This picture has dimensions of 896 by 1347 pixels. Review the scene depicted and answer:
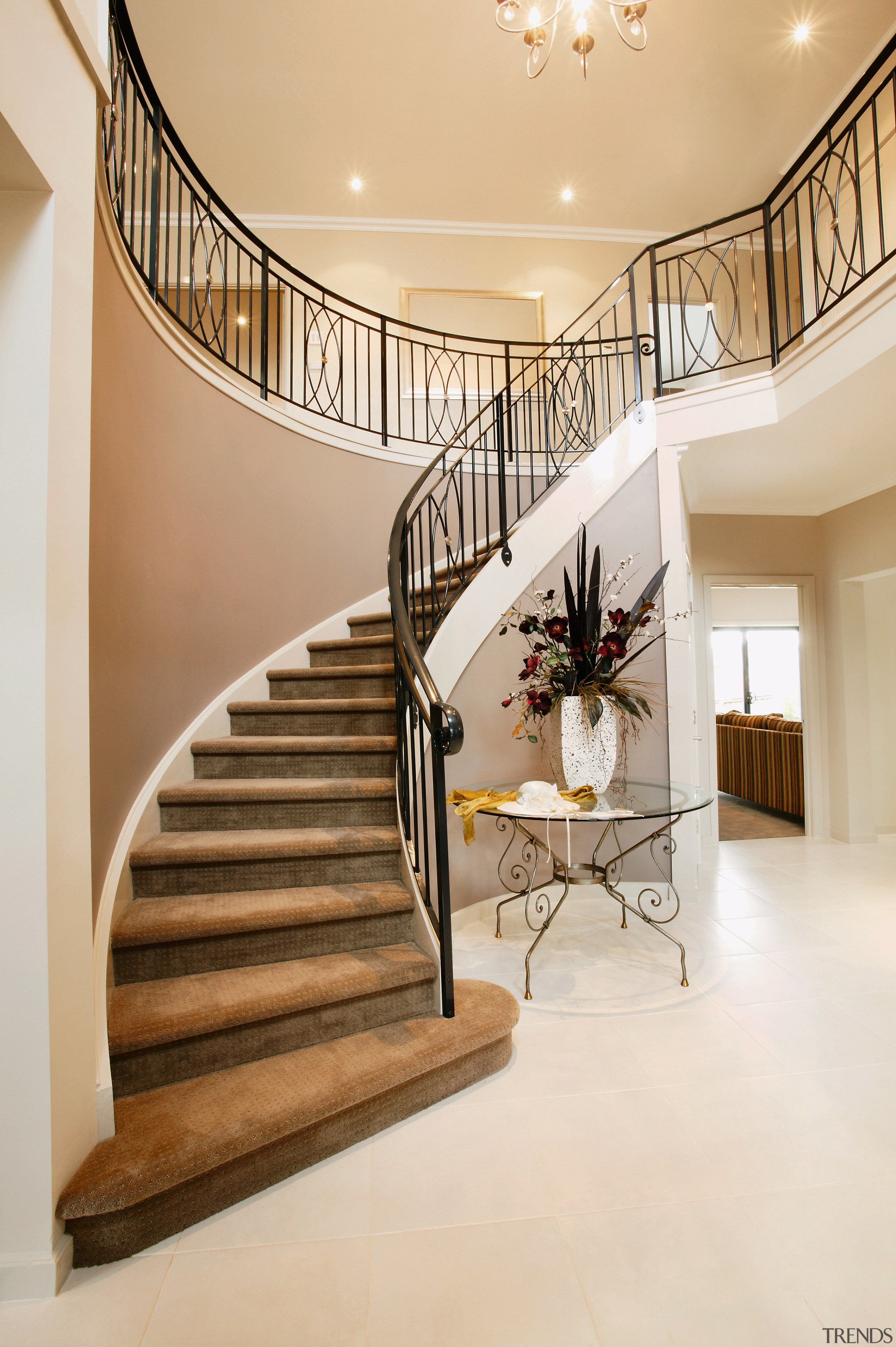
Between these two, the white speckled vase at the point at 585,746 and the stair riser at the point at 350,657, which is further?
the stair riser at the point at 350,657

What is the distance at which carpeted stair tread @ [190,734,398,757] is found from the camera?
2816 millimetres

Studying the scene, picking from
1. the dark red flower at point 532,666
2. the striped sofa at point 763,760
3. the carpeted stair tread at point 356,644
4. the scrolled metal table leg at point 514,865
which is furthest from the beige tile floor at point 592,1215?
the striped sofa at point 763,760

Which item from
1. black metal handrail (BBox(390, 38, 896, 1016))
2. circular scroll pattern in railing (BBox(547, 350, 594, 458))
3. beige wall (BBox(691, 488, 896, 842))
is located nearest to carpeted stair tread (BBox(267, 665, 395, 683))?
black metal handrail (BBox(390, 38, 896, 1016))

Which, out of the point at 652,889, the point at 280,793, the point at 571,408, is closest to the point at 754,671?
the point at 571,408

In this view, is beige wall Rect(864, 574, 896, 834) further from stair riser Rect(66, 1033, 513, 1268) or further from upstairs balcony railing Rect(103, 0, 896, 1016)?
stair riser Rect(66, 1033, 513, 1268)

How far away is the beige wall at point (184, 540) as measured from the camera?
2064 millimetres

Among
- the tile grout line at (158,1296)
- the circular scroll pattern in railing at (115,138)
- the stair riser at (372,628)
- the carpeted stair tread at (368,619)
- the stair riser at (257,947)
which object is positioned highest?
the circular scroll pattern in railing at (115,138)

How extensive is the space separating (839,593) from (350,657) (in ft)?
13.0

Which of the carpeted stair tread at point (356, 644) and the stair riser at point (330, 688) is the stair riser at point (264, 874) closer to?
the stair riser at point (330, 688)

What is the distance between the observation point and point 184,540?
2.88 meters

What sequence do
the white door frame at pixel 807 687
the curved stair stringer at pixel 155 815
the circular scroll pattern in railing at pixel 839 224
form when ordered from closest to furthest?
the curved stair stringer at pixel 155 815 < the circular scroll pattern in railing at pixel 839 224 < the white door frame at pixel 807 687

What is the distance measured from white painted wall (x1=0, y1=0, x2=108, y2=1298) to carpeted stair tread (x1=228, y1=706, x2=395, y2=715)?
1.71 m

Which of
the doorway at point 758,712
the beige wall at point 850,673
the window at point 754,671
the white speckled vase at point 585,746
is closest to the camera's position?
the white speckled vase at point 585,746

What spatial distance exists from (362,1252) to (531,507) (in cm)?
319
